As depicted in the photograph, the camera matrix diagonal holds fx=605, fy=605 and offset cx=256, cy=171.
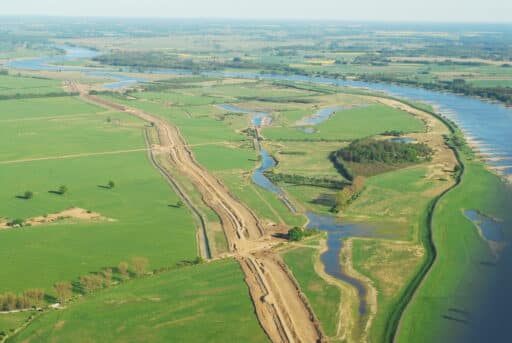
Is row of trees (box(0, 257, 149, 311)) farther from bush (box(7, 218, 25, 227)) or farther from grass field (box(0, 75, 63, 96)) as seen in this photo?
grass field (box(0, 75, 63, 96))

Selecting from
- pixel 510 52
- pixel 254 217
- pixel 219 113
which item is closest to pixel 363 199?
pixel 254 217

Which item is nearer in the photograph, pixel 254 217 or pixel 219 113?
pixel 254 217

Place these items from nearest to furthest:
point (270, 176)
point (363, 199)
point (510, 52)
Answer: point (363, 199), point (270, 176), point (510, 52)

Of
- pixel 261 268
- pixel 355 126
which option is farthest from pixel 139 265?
pixel 355 126

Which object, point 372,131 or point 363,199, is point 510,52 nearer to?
point 372,131

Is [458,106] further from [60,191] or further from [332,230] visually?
[60,191]

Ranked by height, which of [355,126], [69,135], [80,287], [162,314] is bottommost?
[162,314]

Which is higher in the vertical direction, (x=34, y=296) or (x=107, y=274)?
(x=34, y=296)
